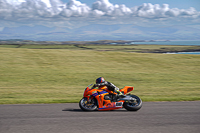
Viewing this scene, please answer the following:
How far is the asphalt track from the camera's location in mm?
6246

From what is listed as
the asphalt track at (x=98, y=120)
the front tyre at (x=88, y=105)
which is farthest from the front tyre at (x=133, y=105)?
the front tyre at (x=88, y=105)

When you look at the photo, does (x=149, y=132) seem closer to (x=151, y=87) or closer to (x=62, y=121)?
(x=62, y=121)

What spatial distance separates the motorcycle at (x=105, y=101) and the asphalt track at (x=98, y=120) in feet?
0.87

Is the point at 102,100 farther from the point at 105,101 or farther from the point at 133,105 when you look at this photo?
the point at 133,105

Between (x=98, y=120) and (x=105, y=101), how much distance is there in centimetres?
165

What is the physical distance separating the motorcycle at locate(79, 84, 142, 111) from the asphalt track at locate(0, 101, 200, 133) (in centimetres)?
26

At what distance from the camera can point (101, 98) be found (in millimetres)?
8852

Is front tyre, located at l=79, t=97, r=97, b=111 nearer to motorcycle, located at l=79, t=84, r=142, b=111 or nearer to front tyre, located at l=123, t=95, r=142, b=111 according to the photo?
motorcycle, located at l=79, t=84, r=142, b=111

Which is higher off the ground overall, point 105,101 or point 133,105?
point 105,101

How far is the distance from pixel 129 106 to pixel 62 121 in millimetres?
2748

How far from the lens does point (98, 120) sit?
7258 millimetres

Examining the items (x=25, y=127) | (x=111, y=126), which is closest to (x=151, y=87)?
(x=111, y=126)

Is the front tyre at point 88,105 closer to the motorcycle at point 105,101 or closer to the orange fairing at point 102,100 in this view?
the motorcycle at point 105,101

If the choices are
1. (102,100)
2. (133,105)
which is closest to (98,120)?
(102,100)
